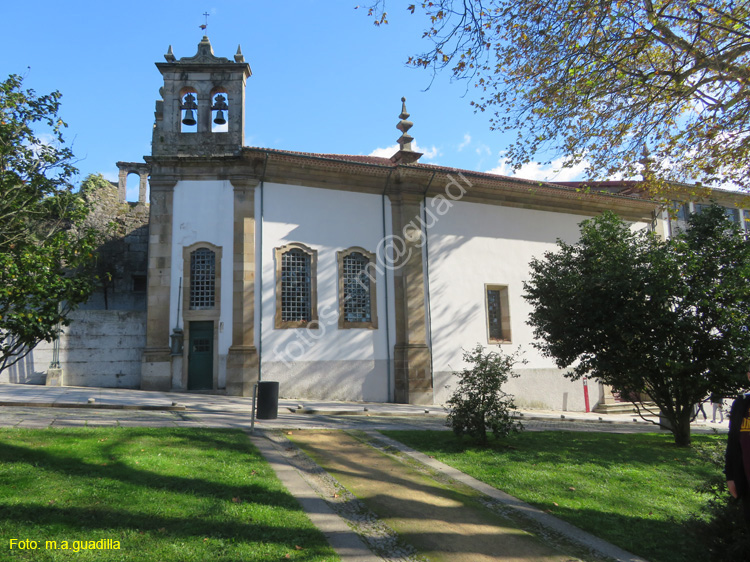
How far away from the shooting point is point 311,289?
54.1ft

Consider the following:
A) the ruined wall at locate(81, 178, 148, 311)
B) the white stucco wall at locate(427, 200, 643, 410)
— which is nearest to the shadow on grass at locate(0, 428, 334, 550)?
the white stucco wall at locate(427, 200, 643, 410)

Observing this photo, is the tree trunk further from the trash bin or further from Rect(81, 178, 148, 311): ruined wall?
Rect(81, 178, 148, 311): ruined wall

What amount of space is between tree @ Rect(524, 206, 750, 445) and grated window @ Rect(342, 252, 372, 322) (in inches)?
286

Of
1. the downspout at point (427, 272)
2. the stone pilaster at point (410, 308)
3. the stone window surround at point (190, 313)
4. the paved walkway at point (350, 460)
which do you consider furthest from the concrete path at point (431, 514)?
the downspout at point (427, 272)

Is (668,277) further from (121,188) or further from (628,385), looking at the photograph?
(121,188)

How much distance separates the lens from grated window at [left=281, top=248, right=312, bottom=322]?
1625 cm

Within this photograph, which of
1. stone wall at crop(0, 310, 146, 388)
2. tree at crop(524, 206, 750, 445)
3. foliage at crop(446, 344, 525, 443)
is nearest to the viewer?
foliage at crop(446, 344, 525, 443)

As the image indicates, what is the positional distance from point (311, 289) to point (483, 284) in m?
6.49

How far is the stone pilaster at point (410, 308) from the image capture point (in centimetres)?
1673

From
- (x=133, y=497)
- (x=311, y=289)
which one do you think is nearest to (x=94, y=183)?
(x=311, y=289)

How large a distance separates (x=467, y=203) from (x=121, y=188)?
16610 millimetres

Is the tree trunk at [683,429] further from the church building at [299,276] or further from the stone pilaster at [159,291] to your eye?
the stone pilaster at [159,291]

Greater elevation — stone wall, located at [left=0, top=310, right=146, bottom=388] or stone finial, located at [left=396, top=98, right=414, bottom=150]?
stone finial, located at [left=396, top=98, right=414, bottom=150]

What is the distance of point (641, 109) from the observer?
30.8ft
